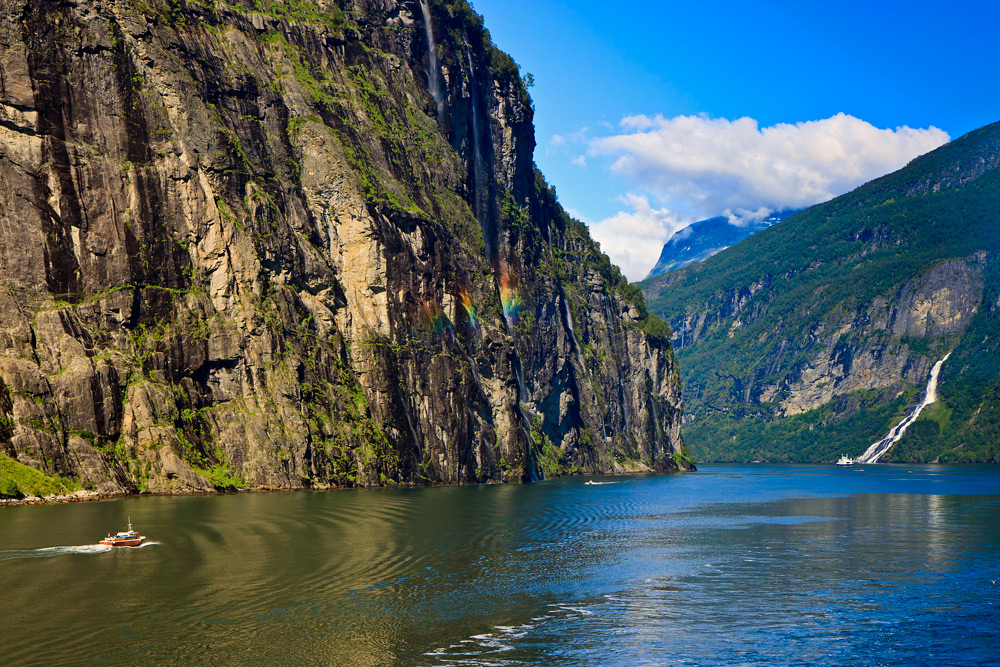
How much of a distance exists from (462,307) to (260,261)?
147ft

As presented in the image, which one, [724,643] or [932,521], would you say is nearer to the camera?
[724,643]

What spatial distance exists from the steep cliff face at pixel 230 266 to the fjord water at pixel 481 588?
19.7 metres

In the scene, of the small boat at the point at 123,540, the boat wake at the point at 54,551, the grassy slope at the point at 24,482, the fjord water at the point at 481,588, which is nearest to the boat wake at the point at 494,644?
the fjord water at the point at 481,588

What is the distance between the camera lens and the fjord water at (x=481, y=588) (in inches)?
1651

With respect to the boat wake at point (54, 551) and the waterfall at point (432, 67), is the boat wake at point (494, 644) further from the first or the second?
the waterfall at point (432, 67)

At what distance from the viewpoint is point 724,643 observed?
144ft

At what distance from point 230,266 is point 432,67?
267 ft

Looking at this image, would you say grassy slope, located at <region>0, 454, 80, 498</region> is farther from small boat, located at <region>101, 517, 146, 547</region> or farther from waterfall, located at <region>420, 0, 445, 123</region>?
waterfall, located at <region>420, 0, 445, 123</region>

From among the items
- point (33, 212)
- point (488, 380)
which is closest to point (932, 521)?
point (488, 380)

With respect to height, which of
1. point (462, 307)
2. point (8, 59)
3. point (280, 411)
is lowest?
point (280, 411)

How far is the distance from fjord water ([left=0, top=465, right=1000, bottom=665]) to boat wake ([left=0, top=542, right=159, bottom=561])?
0.78 feet

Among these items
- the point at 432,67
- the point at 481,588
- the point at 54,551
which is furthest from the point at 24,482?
the point at 432,67

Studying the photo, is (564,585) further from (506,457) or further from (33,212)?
(506,457)

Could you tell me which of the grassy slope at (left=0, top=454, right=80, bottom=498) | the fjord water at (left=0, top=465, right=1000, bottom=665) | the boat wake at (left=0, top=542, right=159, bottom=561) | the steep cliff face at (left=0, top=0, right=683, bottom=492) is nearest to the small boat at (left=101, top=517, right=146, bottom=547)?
the boat wake at (left=0, top=542, right=159, bottom=561)
